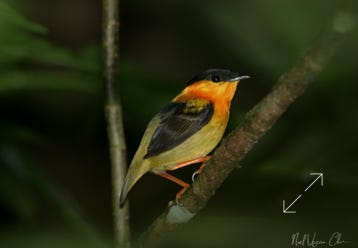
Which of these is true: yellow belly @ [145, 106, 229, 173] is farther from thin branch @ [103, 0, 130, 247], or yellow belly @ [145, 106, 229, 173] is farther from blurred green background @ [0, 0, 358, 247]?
thin branch @ [103, 0, 130, 247]

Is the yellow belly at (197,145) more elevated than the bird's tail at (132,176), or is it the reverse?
the yellow belly at (197,145)

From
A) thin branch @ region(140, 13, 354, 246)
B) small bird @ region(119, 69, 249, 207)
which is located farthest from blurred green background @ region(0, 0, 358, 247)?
small bird @ region(119, 69, 249, 207)

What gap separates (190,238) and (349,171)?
80 cm

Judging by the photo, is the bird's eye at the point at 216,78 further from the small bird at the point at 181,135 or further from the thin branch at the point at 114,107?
the thin branch at the point at 114,107

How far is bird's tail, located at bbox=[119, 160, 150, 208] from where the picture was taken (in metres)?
2.95

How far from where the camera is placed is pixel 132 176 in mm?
3113

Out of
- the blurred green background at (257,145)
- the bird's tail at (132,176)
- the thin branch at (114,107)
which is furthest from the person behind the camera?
the bird's tail at (132,176)

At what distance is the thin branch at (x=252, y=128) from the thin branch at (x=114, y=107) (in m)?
0.15

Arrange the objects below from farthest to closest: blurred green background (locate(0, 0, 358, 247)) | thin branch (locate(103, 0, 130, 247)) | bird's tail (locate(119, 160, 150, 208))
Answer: bird's tail (locate(119, 160, 150, 208)) → thin branch (locate(103, 0, 130, 247)) → blurred green background (locate(0, 0, 358, 247))

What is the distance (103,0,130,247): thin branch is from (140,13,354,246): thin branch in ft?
0.48

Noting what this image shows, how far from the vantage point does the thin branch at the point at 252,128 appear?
1.41m

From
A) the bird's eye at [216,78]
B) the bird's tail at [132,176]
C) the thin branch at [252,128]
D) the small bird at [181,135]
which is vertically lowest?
the bird's tail at [132,176]

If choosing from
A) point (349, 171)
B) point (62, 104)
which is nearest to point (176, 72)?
point (62, 104)

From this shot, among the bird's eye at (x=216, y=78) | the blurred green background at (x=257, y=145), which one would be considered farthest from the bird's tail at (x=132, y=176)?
the bird's eye at (x=216, y=78)
